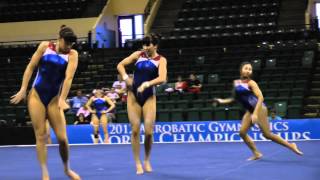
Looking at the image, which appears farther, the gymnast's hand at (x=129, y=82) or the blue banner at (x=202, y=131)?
the blue banner at (x=202, y=131)

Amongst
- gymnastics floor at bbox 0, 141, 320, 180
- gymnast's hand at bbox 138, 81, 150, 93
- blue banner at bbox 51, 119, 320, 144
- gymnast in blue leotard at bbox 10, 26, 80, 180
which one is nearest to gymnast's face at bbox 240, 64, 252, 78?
gymnastics floor at bbox 0, 141, 320, 180

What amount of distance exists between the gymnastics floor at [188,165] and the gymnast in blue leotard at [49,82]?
1.16 metres

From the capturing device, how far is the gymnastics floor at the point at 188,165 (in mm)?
7223

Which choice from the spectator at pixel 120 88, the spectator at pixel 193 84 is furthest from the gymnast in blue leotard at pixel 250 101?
the spectator at pixel 193 84

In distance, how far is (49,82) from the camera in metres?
6.42

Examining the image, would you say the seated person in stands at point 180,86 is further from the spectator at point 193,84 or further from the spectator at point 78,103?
the spectator at point 78,103

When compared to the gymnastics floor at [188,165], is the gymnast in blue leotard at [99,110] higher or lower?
higher

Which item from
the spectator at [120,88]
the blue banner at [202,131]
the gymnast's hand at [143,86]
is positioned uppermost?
the gymnast's hand at [143,86]

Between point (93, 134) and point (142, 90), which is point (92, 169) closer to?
point (142, 90)

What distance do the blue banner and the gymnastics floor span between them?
10.1 ft

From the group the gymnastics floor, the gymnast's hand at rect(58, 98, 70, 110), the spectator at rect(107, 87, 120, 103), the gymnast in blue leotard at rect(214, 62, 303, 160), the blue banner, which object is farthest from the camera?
the spectator at rect(107, 87, 120, 103)

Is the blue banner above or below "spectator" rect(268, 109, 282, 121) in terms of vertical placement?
below

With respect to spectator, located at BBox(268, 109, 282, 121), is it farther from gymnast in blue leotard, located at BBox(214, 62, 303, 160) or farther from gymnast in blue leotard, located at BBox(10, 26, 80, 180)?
gymnast in blue leotard, located at BBox(10, 26, 80, 180)

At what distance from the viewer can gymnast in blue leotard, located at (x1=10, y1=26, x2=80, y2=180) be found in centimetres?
635
